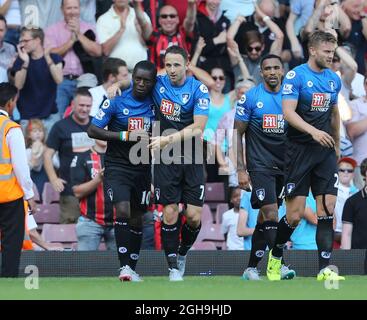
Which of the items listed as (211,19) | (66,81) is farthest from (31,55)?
(211,19)

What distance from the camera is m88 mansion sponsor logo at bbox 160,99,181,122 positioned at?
40.9 feet

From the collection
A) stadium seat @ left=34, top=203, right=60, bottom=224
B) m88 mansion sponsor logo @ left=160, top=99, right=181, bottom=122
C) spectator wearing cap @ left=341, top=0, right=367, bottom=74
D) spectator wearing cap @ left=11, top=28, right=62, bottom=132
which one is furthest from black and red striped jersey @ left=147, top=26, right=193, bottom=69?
m88 mansion sponsor logo @ left=160, top=99, right=181, bottom=122

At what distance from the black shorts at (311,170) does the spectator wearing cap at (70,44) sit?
5955 mm

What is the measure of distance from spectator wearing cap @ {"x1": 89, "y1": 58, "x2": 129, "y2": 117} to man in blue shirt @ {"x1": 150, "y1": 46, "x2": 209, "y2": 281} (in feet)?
13.6

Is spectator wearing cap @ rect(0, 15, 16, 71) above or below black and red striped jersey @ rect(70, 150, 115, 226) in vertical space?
above

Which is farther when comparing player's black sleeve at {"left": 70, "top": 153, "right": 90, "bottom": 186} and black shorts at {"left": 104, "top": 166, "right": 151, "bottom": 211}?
player's black sleeve at {"left": 70, "top": 153, "right": 90, "bottom": 186}

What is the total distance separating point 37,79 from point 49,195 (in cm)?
178

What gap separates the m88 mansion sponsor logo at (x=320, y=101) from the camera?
12.3m

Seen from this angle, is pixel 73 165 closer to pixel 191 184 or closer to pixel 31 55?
pixel 31 55

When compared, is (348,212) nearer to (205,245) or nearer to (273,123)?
(205,245)

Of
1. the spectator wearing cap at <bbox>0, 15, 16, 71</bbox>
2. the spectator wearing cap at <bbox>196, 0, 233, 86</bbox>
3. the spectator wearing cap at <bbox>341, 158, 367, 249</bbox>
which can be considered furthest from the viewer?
the spectator wearing cap at <bbox>196, 0, 233, 86</bbox>

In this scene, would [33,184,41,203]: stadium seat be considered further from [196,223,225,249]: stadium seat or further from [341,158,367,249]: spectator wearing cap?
[341,158,367,249]: spectator wearing cap

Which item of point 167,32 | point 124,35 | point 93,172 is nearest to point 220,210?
point 93,172

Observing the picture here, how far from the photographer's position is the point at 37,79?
17.4m
